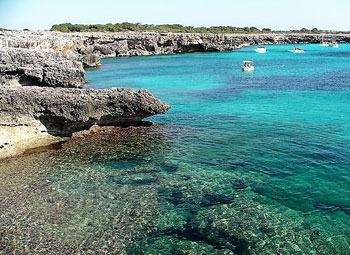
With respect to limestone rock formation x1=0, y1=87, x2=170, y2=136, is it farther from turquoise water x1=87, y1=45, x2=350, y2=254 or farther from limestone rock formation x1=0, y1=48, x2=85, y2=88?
limestone rock formation x1=0, y1=48, x2=85, y2=88

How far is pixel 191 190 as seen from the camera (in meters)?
20.1

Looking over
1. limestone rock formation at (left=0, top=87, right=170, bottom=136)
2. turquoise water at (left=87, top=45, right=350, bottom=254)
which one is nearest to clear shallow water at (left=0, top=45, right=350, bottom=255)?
turquoise water at (left=87, top=45, right=350, bottom=254)

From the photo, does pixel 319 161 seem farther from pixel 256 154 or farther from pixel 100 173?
pixel 100 173

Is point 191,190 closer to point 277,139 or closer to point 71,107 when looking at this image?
point 277,139

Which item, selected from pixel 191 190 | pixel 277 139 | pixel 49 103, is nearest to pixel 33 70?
pixel 49 103

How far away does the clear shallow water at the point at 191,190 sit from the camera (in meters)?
15.7

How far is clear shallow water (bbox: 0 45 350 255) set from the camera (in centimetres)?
1574

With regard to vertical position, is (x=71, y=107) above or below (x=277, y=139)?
above

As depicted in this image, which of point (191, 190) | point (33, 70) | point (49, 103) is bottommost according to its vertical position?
point (191, 190)

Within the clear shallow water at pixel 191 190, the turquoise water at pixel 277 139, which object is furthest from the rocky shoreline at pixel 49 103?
the turquoise water at pixel 277 139

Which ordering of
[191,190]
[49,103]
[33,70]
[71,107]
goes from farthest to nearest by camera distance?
[33,70], [71,107], [49,103], [191,190]

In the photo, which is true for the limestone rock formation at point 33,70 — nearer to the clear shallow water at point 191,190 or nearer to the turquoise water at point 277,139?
the clear shallow water at point 191,190

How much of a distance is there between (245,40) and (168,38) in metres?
67.4

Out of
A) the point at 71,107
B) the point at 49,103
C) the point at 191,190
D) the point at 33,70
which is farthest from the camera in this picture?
the point at 33,70
